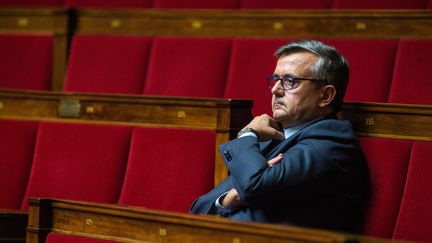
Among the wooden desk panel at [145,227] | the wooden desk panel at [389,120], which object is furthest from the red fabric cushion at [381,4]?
the wooden desk panel at [145,227]

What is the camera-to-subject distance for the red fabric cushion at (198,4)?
0.76 meters

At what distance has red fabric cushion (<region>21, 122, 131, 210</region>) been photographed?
616 millimetres

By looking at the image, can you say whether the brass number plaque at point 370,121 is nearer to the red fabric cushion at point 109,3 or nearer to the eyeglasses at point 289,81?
the eyeglasses at point 289,81

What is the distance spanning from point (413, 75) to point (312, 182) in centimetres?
22

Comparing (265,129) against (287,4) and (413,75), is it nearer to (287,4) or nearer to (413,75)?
(413,75)

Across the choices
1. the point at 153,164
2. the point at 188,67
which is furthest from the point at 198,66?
the point at 153,164

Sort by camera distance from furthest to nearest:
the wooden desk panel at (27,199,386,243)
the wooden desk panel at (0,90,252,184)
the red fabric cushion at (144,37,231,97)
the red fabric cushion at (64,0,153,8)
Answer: the red fabric cushion at (64,0,153,8)
the red fabric cushion at (144,37,231,97)
the wooden desk panel at (0,90,252,184)
the wooden desk panel at (27,199,386,243)

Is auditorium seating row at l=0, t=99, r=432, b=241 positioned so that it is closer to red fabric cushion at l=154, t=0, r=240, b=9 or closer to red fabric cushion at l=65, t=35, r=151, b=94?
red fabric cushion at l=65, t=35, r=151, b=94

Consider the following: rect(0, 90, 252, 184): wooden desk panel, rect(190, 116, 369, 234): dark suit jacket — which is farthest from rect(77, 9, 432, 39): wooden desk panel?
rect(190, 116, 369, 234): dark suit jacket

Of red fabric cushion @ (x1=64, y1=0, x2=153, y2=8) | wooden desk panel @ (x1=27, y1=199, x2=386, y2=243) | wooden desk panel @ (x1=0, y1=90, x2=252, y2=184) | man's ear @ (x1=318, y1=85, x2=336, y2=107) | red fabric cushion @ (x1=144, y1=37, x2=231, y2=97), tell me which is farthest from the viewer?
red fabric cushion @ (x1=64, y1=0, x2=153, y2=8)

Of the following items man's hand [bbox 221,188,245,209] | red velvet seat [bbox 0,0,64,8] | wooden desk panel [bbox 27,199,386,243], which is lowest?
wooden desk panel [bbox 27,199,386,243]

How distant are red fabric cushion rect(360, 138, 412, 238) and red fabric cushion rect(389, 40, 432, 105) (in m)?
0.10

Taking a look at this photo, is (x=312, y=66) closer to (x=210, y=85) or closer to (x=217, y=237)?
(x=217, y=237)

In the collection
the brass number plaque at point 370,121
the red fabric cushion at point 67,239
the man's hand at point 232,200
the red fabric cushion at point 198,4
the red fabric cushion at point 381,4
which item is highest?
the red fabric cushion at point 198,4
